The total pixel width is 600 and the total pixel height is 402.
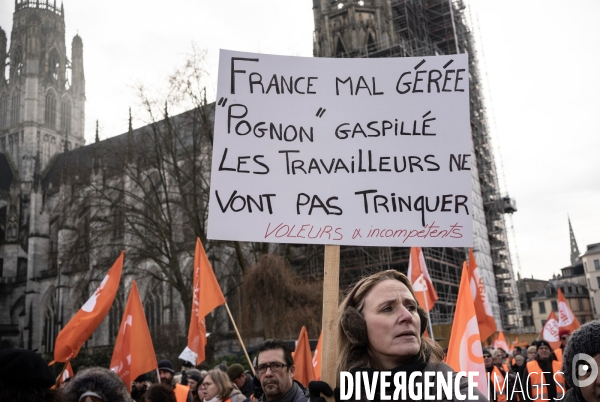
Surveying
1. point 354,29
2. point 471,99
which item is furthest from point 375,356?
point 471,99

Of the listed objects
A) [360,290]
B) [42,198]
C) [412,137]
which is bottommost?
[360,290]

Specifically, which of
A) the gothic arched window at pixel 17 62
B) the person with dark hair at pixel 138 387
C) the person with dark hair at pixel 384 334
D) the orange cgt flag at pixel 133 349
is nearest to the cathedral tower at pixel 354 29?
the orange cgt flag at pixel 133 349

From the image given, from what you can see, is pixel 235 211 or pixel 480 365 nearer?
pixel 235 211

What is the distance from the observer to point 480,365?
4.09 m

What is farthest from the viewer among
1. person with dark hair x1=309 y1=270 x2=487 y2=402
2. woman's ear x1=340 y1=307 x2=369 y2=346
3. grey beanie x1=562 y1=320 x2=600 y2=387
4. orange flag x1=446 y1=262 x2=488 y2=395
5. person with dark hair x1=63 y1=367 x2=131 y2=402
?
orange flag x1=446 y1=262 x2=488 y2=395

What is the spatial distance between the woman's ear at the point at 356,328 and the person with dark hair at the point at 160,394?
284 centimetres

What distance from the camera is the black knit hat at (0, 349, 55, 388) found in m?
2.27

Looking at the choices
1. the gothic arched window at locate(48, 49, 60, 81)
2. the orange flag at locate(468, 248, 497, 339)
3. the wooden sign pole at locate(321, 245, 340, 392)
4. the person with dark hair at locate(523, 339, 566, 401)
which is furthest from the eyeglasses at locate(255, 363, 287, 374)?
the gothic arched window at locate(48, 49, 60, 81)

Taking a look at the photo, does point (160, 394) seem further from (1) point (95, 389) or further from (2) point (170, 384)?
(2) point (170, 384)

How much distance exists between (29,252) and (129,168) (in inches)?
1186

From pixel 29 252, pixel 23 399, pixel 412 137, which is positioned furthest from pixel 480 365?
pixel 29 252

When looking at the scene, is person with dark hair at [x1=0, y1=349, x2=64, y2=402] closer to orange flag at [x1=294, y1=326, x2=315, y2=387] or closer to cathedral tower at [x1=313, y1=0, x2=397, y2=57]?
orange flag at [x1=294, y1=326, x2=315, y2=387]

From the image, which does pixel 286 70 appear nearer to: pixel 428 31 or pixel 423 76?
pixel 423 76

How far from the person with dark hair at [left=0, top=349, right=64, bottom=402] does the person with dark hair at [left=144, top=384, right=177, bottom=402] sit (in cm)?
229
